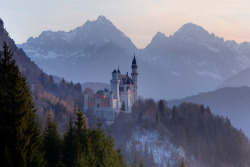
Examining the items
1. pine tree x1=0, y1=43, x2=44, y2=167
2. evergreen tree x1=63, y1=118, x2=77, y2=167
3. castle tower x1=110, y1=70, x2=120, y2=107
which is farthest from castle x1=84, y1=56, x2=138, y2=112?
pine tree x1=0, y1=43, x2=44, y2=167

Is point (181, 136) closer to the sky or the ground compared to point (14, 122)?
closer to the ground

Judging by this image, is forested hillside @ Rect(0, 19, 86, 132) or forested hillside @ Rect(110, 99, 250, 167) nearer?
forested hillside @ Rect(110, 99, 250, 167)

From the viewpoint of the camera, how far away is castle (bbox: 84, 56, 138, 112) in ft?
451

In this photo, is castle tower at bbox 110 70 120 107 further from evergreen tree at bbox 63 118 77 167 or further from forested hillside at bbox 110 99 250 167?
evergreen tree at bbox 63 118 77 167

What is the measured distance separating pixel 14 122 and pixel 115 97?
11439 centimetres

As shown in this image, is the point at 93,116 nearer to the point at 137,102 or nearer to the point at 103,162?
the point at 137,102

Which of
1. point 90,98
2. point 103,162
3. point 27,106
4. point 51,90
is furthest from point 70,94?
point 27,106

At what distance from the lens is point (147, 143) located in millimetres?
A: 136875

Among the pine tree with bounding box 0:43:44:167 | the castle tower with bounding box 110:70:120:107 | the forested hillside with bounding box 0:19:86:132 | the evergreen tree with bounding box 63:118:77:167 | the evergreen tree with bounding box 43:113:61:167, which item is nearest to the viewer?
the pine tree with bounding box 0:43:44:167

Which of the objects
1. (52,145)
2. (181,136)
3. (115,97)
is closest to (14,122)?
(52,145)

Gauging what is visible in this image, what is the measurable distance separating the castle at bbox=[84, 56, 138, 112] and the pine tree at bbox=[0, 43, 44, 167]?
109 metres

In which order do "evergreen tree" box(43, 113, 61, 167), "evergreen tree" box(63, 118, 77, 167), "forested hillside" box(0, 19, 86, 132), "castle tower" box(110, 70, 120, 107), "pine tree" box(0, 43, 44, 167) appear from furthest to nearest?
"forested hillside" box(0, 19, 86, 132) < "castle tower" box(110, 70, 120, 107) < "evergreen tree" box(63, 118, 77, 167) < "evergreen tree" box(43, 113, 61, 167) < "pine tree" box(0, 43, 44, 167)

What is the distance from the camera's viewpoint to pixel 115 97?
13938 cm

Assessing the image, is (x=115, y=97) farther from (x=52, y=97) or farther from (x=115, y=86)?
(x=52, y=97)
